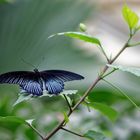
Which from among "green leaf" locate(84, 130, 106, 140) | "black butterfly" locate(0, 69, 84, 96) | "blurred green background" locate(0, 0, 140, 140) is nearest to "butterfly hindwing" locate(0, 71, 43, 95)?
"black butterfly" locate(0, 69, 84, 96)

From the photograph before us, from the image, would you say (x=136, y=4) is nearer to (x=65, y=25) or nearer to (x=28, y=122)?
(x=65, y=25)

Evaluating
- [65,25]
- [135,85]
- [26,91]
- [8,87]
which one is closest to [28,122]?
[26,91]

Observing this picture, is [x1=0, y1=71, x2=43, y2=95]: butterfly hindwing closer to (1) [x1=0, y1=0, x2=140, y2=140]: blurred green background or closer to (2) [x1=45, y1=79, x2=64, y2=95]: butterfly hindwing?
(2) [x1=45, y1=79, x2=64, y2=95]: butterfly hindwing

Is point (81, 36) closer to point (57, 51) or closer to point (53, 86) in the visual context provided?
point (53, 86)

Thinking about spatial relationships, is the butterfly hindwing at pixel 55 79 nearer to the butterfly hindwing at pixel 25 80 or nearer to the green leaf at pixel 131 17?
the butterfly hindwing at pixel 25 80

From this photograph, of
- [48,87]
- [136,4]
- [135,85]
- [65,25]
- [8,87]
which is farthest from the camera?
[136,4]

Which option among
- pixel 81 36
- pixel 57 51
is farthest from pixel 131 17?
pixel 57 51

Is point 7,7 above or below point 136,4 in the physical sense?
above

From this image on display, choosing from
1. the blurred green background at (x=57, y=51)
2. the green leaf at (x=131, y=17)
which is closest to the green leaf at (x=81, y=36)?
the green leaf at (x=131, y=17)
